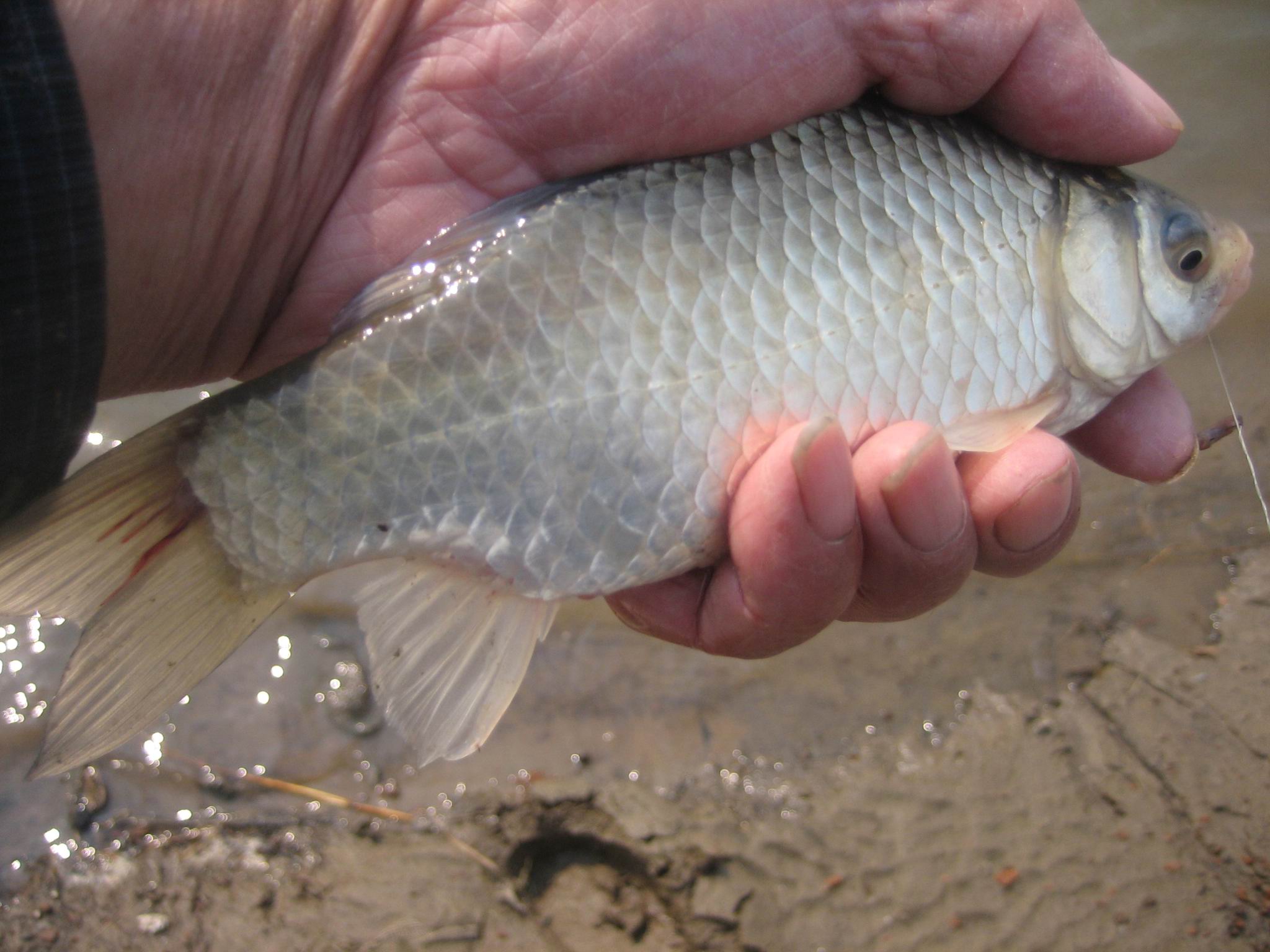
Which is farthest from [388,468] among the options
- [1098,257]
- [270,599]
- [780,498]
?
A: [1098,257]

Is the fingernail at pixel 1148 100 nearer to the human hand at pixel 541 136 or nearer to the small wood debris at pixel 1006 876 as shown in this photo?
the human hand at pixel 541 136

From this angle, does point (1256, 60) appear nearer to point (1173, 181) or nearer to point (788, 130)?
point (1173, 181)

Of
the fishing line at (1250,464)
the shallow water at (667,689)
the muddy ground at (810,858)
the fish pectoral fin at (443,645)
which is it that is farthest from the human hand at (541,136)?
the fishing line at (1250,464)

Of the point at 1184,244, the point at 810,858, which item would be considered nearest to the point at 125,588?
the point at 810,858

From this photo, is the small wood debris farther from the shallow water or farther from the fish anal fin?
the fish anal fin

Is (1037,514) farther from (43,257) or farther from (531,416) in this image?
(43,257)
